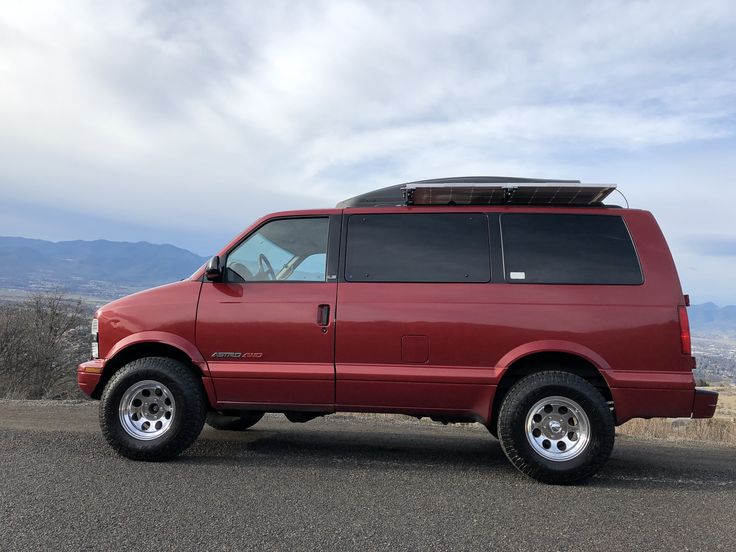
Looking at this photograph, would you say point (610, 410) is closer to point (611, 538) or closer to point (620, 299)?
point (620, 299)

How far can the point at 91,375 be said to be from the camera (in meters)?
4.86

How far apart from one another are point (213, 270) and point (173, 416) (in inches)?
49.5

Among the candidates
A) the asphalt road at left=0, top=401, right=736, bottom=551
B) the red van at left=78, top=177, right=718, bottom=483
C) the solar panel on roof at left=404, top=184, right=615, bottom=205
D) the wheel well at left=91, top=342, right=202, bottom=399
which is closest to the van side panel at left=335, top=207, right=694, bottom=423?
the red van at left=78, top=177, right=718, bottom=483

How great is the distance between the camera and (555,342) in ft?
14.3

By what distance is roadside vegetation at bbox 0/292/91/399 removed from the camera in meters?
25.8

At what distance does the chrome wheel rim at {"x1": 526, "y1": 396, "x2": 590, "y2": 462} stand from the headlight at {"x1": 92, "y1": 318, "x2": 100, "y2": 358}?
3.67m

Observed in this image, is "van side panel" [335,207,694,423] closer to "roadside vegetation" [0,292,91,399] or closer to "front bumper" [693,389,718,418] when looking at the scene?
"front bumper" [693,389,718,418]

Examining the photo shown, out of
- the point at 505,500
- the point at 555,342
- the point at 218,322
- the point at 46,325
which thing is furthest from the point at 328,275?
the point at 46,325

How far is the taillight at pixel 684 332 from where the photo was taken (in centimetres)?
427

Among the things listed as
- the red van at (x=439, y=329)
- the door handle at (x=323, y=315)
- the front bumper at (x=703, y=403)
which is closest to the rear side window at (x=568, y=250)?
the red van at (x=439, y=329)

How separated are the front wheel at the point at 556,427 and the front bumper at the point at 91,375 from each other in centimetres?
341

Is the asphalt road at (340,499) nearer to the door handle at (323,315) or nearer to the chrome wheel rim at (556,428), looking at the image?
the chrome wheel rim at (556,428)

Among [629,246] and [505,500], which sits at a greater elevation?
[629,246]

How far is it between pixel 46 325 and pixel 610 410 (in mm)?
29352
